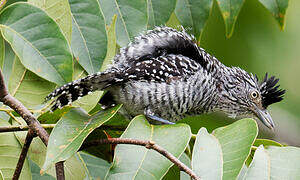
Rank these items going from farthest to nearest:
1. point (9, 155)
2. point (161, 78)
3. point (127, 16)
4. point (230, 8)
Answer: point (230, 8) < point (161, 78) < point (127, 16) < point (9, 155)

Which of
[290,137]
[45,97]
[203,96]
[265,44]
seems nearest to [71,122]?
[45,97]

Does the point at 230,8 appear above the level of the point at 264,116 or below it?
above

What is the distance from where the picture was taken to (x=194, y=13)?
3.67 meters

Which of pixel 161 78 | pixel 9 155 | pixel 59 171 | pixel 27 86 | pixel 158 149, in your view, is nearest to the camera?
pixel 158 149

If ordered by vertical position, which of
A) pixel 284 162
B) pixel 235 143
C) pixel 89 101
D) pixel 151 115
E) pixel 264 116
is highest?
pixel 235 143

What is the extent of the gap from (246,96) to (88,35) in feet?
5.64

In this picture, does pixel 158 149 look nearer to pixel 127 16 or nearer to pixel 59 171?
pixel 59 171

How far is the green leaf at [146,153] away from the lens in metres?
2.17

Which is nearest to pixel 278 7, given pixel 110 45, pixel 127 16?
pixel 127 16

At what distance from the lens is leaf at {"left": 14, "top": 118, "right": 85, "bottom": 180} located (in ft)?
9.03

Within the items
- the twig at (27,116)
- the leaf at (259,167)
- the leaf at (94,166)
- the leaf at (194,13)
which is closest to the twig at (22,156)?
the twig at (27,116)

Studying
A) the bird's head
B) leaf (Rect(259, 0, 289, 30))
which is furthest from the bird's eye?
leaf (Rect(259, 0, 289, 30))

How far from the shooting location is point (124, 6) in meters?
3.31

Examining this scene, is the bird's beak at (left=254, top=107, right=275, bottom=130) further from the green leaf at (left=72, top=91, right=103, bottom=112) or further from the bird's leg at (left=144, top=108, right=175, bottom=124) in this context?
the green leaf at (left=72, top=91, right=103, bottom=112)
